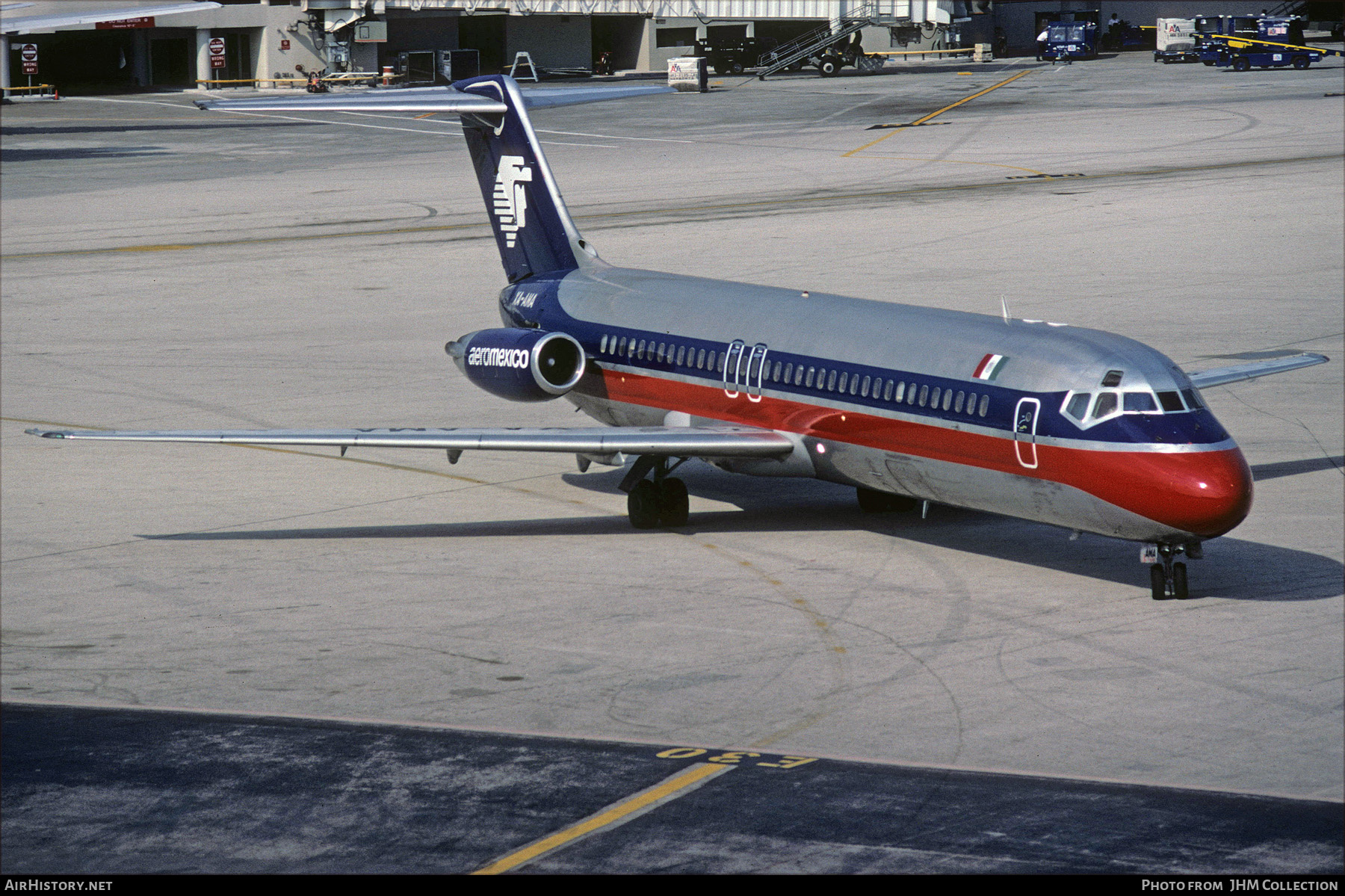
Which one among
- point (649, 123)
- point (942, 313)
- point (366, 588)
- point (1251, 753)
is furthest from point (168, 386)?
point (649, 123)

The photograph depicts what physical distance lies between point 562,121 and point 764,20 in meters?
37.2

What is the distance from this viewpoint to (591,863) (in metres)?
12.9

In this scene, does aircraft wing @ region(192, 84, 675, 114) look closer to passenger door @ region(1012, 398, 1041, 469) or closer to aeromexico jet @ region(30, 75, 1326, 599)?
aeromexico jet @ region(30, 75, 1326, 599)

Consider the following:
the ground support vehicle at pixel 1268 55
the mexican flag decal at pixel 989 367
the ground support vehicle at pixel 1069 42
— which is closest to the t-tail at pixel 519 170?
the mexican flag decal at pixel 989 367

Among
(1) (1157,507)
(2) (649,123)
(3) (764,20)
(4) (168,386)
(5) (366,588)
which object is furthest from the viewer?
(3) (764,20)

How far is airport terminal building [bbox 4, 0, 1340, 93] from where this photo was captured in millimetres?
107562

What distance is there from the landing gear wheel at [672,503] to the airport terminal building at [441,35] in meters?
86.1

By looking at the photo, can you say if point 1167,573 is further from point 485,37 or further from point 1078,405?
point 485,37

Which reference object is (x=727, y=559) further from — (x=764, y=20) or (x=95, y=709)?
(x=764, y=20)

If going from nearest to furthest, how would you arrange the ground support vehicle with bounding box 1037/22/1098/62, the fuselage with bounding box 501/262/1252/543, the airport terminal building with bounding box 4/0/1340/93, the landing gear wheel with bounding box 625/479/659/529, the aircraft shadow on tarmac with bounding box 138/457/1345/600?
the fuselage with bounding box 501/262/1252/543 < the aircraft shadow on tarmac with bounding box 138/457/1345/600 < the landing gear wheel with bounding box 625/479/659/529 < the airport terminal building with bounding box 4/0/1340/93 < the ground support vehicle with bounding box 1037/22/1098/62

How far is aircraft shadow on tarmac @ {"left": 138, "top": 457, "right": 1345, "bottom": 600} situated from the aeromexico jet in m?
0.62

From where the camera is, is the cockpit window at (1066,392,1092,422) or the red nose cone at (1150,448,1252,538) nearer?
the red nose cone at (1150,448,1252,538)

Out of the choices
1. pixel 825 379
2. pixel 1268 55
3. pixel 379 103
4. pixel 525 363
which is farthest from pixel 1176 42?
pixel 825 379

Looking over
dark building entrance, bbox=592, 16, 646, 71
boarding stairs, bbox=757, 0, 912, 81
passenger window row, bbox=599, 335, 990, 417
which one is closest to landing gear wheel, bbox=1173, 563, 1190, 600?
passenger window row, bbox=599, 335, 990, 417
